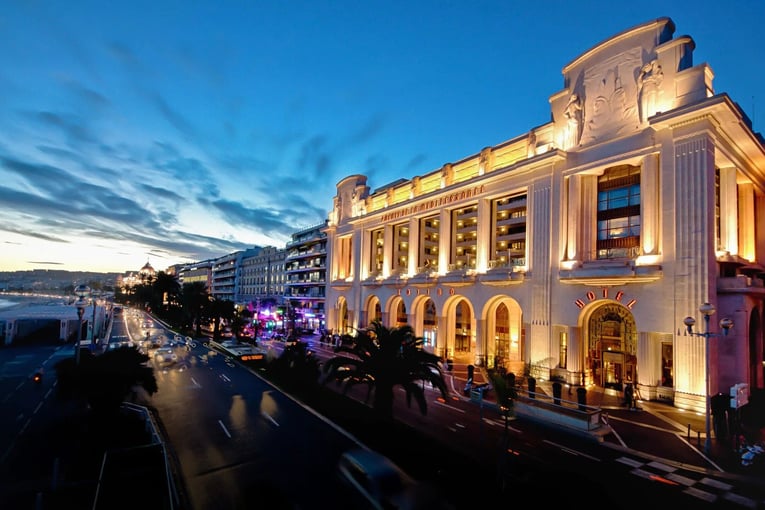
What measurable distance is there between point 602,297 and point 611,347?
12.8 ft

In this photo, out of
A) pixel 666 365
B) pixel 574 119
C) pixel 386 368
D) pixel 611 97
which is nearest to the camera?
pixel 386 368

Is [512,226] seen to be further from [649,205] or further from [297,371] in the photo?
[297,371]

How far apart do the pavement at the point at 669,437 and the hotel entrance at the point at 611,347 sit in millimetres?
1784

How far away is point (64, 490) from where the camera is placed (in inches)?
475

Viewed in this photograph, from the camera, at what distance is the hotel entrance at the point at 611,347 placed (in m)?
26.7

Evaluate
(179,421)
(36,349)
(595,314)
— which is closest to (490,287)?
(595,314)

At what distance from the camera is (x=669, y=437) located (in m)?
18.0

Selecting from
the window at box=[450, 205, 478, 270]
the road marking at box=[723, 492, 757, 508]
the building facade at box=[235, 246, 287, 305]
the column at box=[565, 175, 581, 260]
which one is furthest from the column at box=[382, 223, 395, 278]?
the building facade at box=[235, 246, 287, 305]

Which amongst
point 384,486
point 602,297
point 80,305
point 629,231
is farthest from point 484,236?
point 80,305

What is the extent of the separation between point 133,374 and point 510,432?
17.6 metres

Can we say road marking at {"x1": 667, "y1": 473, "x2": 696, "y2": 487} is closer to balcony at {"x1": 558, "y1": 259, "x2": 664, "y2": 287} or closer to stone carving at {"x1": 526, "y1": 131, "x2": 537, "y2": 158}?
balcony at {"x1": 558, "y1": 259, "x2": 664, "y2": 287}

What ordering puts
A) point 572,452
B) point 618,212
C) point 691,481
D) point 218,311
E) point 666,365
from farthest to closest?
point 218,311 → point 618,212 → point 666,365 → point 572,452 → point 691,481

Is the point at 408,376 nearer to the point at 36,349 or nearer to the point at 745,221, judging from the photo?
the point at 745,221

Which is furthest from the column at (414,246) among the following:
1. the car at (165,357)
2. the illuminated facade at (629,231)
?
the car at (165,357)
